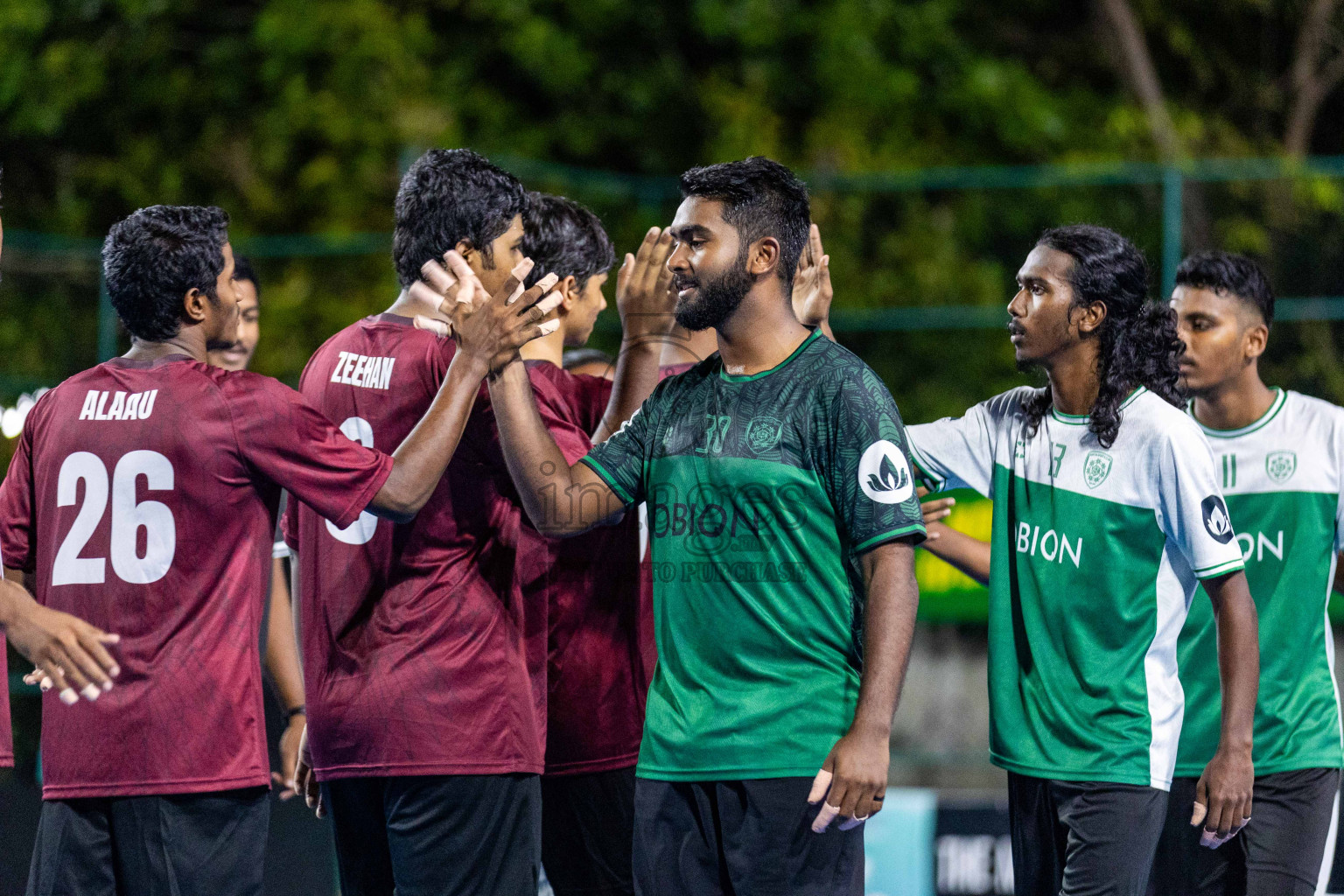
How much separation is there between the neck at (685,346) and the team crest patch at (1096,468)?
111 centimetres

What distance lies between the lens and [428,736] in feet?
11.9

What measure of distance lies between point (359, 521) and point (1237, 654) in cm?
211

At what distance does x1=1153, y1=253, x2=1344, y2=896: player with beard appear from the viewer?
4336 mm

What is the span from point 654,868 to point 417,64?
11545 millimetres

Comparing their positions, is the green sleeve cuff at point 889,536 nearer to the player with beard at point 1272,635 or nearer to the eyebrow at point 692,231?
the eyebrow at point 692,231

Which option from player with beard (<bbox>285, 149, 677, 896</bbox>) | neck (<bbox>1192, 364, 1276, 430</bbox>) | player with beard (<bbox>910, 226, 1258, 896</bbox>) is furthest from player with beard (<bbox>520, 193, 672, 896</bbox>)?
neck (<bbox>1192, 364, 1276, 430</bbox>)

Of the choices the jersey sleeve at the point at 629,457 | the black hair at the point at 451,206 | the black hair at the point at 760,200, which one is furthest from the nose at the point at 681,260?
the black hair at the point at 451,206

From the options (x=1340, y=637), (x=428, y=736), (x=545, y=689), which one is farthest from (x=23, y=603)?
(x=1340, y=637)

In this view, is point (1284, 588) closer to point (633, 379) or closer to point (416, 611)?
point (633, 379)

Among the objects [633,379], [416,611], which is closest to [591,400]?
[633,379]

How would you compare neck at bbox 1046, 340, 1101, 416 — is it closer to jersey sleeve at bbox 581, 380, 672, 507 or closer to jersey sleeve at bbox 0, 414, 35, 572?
jersey sleeve at bbox 581, 380, 672, 507

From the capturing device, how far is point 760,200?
11.6ft

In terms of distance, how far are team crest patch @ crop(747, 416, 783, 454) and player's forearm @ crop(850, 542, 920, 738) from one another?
312 millimetres

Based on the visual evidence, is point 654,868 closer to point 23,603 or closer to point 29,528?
point 23,603
